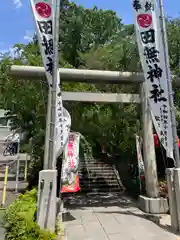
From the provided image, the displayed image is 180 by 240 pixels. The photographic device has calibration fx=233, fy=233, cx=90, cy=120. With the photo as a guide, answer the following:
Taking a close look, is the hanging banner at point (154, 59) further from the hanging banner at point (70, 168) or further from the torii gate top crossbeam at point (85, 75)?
the hanging banner at point (70, 168)

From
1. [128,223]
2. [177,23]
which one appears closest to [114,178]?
[128,223]

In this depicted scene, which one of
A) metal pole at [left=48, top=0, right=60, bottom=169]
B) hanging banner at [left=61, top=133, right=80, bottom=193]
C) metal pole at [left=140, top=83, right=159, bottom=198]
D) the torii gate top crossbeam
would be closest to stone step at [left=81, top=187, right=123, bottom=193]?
metal pole at [left=140, top=83, right=159, bottom=198]

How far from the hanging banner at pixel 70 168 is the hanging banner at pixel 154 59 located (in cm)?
236

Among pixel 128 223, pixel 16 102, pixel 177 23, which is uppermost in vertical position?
pixel 177 23

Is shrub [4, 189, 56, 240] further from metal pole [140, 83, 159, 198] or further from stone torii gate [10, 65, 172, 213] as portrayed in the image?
metal pole [140, 83, 159, 198]

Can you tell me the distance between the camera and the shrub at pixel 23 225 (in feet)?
14.9

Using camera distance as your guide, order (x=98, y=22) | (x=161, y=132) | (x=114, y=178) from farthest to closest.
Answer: (x=98, y=22), (x=114, y=178), (x=161, y=132)

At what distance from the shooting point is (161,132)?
593 cm

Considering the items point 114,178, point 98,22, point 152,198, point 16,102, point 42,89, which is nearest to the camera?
point 152,198

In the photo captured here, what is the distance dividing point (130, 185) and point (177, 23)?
7.05 metres

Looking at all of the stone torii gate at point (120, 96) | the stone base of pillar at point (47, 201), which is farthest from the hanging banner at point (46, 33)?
the stone torii gate at point (120, 96)

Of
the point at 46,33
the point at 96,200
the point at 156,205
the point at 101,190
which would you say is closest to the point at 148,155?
the point at 156,205

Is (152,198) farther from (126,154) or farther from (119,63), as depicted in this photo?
(119,63)

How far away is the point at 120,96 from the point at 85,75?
134 centimetres
